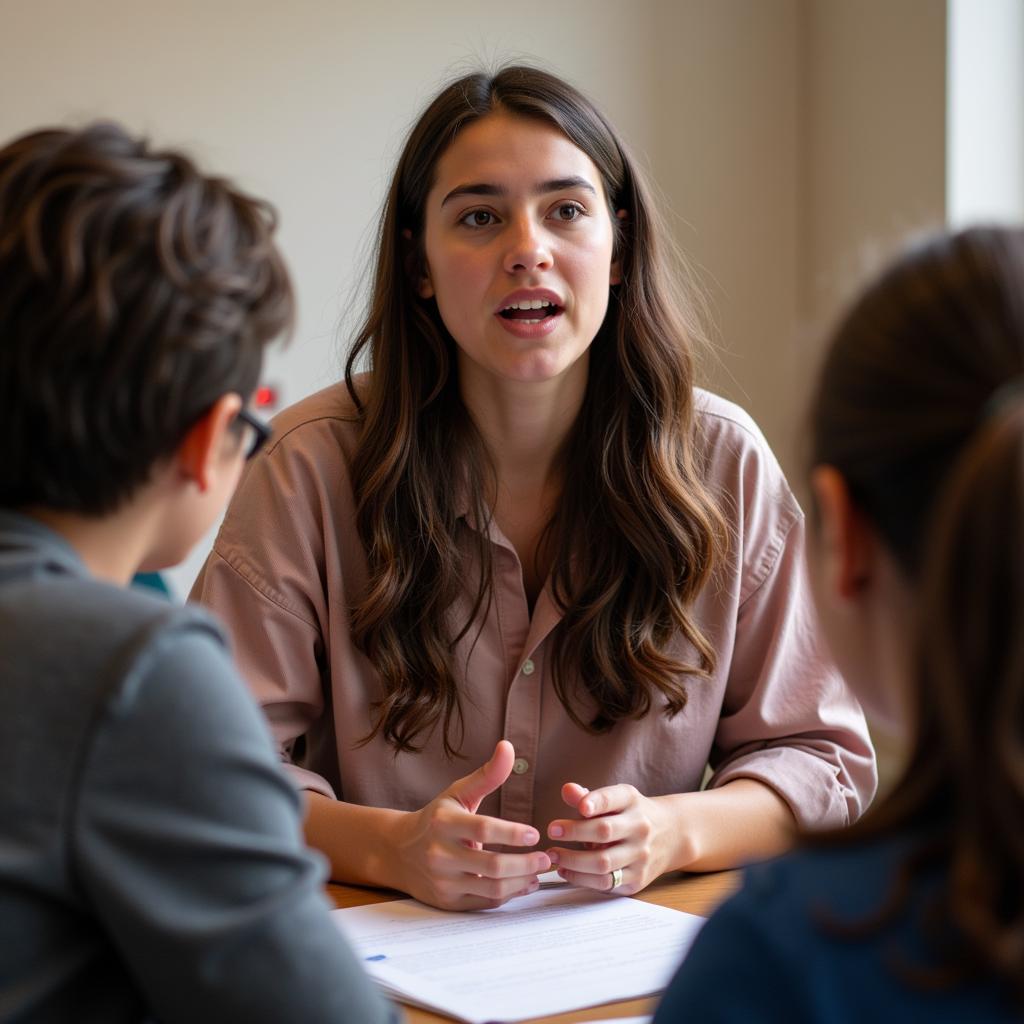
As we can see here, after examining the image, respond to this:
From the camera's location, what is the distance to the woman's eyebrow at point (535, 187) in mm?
1667

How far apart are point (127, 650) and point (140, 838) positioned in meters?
0.10

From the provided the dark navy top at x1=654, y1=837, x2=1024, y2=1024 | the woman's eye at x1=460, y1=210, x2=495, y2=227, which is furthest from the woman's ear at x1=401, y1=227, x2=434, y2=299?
the dark navy top at x1=654, y1=837, x2=1024, y2=1024

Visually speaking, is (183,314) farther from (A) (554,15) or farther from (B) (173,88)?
(A) (554,15)

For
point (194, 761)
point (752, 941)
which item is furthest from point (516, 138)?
point (752, 941)

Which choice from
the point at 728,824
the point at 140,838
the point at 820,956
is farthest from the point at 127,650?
the point at 728,824

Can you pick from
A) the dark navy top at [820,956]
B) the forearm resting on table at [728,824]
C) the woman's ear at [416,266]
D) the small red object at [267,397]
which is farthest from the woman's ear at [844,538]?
the small red object at [267,397]

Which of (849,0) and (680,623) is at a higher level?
(849,0)

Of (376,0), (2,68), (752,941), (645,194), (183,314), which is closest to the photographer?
(752,941)

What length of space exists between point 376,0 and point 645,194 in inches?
71.7

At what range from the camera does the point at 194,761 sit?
30.6 inches

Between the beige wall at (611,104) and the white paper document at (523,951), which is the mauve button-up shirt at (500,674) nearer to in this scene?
the white paper document at (523,951)

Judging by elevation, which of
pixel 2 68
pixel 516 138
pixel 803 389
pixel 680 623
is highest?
pixel 2 68

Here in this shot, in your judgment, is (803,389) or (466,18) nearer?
(803,389)

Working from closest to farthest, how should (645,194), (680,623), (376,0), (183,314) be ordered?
(183,314) → (680,623) → (645,194) → (376,0)
